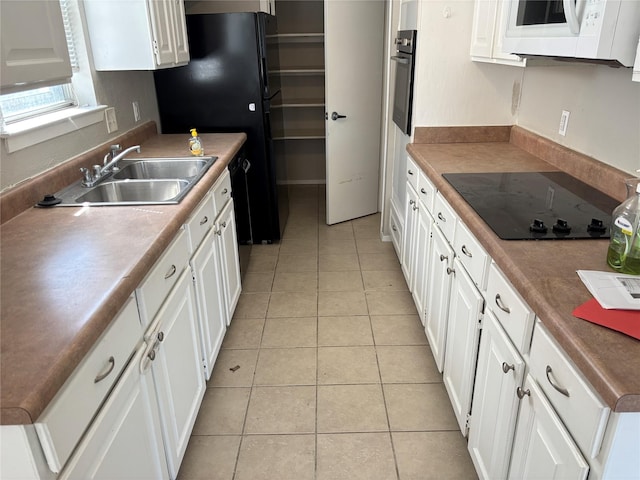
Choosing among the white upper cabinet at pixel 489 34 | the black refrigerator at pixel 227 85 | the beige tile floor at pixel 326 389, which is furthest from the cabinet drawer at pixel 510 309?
the black refrigerator at pixel 227 85

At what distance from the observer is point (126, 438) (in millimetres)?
1229

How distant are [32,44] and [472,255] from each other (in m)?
1.60

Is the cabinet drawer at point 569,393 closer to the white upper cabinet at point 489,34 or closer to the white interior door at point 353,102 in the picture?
the white upper cabinet at point 489,34

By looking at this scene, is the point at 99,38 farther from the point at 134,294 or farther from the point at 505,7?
the point at 505,7

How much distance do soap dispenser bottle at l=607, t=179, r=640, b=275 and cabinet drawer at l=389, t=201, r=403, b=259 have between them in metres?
2.01

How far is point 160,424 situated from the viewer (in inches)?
59.3

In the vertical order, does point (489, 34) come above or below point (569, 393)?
above

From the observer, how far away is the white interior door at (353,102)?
3.75 metres

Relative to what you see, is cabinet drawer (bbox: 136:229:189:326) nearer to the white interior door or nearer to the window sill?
the window sill

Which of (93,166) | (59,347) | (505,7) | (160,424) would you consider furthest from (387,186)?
(59,347)

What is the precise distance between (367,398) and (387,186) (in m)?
1.90

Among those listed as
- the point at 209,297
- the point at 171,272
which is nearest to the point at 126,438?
the point at 171,272

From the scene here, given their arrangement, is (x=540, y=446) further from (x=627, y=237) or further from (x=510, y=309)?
(x=627, y=237)

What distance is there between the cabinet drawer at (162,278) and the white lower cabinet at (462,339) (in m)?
1.04
